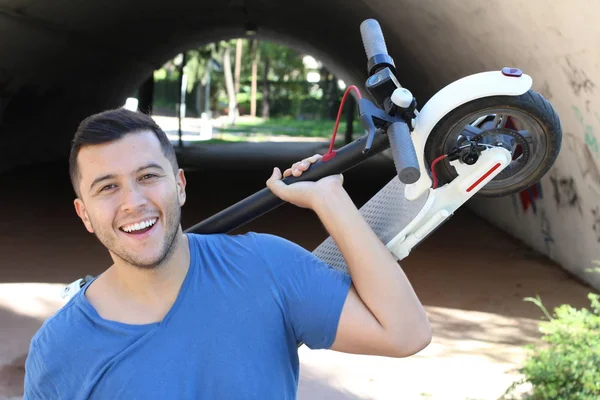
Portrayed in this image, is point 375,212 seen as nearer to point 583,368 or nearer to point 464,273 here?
point 583,368

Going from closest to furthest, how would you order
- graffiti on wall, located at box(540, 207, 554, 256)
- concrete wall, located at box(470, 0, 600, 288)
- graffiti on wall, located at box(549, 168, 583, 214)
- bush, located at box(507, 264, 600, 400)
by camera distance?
bush, located at box(507, 264, 600, 400) → concrete wall, located at box(470, 0, 600, 288) → graffiti on wall, located at box(549, 168, 583, 214) → graffiti on wall, located at box(540, 207, 554, 256)

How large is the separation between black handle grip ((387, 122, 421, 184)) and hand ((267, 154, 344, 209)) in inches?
9.6

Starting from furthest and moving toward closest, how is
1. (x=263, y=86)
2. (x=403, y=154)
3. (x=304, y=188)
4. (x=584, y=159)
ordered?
1. (x=263, y=86)
2. (x=584, y=159)
3. (x=304, y=188)
4. (x=403, y=154)

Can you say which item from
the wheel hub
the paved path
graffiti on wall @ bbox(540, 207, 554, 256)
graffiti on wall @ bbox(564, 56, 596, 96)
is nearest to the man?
the wheel hub

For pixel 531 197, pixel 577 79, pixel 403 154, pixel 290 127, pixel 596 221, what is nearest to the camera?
pixel 403 154

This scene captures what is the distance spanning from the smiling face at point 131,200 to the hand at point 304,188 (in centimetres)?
30

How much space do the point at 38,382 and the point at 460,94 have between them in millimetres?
1378

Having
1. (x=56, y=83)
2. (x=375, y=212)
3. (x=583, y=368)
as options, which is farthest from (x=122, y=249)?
(x=56, y=83)

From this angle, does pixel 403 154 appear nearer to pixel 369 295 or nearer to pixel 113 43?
pixel 369 295

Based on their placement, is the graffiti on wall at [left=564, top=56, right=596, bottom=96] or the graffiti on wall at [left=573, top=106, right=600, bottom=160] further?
the graffiti on wall at [left=573, top=106, right=600, bottom=160]

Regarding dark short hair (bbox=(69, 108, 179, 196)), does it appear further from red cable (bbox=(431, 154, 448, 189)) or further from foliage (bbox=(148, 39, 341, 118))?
foliage (bbox=(148, 39, 341, 118))

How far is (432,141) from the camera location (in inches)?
79.2

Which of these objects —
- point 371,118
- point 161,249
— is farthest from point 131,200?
point 371,118

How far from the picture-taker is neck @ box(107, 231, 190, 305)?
74.8 inches
